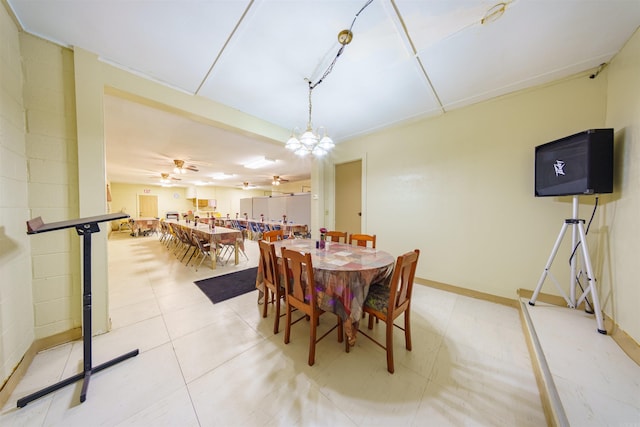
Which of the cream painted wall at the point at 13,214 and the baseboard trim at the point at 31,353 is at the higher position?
the cream painted wall at the point at 13,214

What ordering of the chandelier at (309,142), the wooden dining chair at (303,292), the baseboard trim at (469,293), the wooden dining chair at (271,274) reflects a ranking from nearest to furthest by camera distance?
the wooden dining chair at (303,292) → the wooden dining chair at (271,274) → the chandelier at (309,142) → the baseboard trim at (469,293)

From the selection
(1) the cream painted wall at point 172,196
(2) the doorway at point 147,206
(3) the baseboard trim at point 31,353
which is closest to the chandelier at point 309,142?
(3) the baseboard trim at point 31,353

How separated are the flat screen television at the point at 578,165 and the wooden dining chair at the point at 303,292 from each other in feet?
8.02

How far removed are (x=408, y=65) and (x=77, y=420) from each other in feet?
11.9

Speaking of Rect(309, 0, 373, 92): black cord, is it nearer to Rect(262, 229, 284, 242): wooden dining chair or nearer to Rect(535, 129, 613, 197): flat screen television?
Rect(262, 229, 284, 242): wooden dining chair

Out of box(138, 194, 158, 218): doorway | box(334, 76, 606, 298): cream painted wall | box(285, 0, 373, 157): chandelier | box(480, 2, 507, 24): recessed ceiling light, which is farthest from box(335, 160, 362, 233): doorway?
box(138, 194, 158, 218): doorway

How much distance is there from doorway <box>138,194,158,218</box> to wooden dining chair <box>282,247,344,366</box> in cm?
1163

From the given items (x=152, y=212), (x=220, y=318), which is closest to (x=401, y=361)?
(x=220, y=318)

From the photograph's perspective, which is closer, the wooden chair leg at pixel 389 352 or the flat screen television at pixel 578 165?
the wooden chair leg at pixel 389 352

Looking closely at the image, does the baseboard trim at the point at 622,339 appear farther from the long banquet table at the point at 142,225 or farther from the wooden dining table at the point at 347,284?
the long banquet table at the point at 142,225

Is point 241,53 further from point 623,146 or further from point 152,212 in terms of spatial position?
point 152,212

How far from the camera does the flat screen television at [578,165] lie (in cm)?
165

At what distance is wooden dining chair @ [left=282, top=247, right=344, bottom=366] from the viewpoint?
1.54m

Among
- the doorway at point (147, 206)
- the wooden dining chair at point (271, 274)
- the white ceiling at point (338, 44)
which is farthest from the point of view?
the doorway at point (147, 206)
